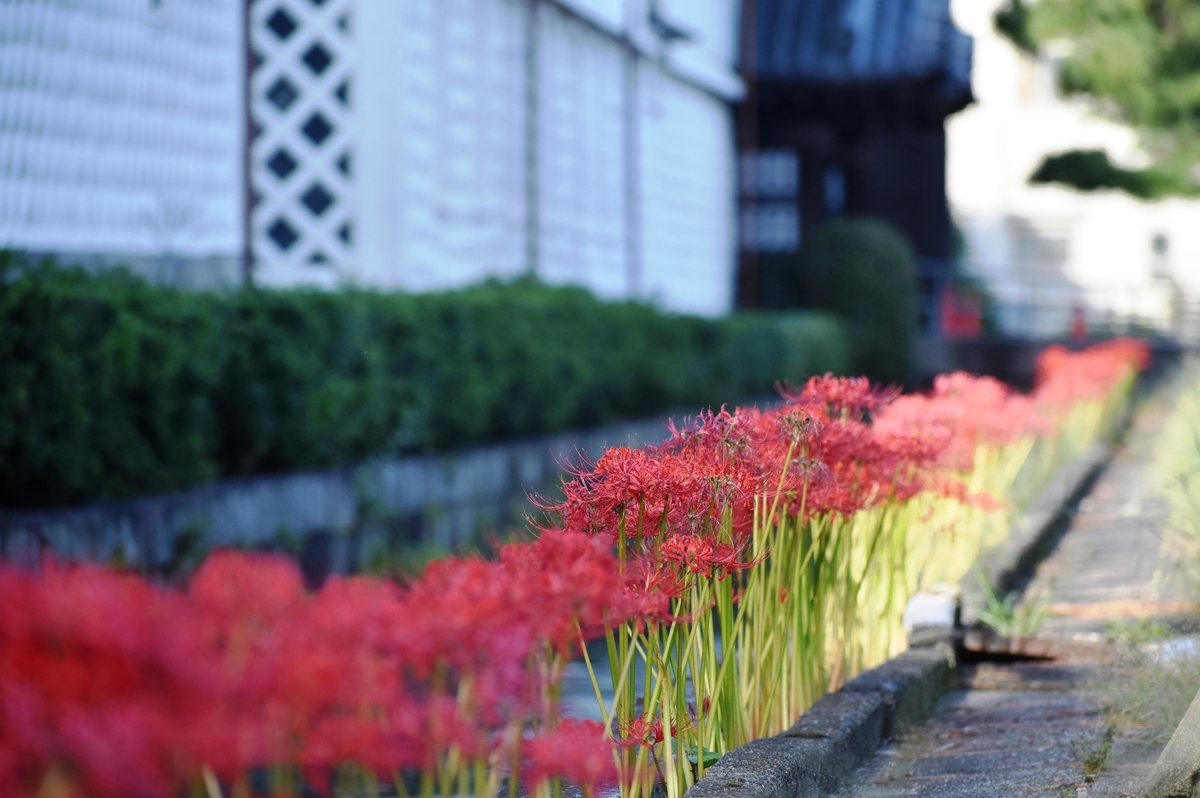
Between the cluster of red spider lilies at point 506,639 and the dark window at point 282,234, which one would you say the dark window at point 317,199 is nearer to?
the dark window at point 282,234

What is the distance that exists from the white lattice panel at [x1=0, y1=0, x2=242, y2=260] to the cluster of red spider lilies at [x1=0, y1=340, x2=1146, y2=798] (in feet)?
13.9

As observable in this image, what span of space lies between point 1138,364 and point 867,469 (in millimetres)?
13375

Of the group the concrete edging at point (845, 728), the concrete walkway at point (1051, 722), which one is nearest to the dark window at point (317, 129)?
the concrete walkway at point (1051, 722)

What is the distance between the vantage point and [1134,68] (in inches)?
600

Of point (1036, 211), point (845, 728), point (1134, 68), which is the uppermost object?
point (1134, 68)

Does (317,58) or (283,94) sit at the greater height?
(317,58)

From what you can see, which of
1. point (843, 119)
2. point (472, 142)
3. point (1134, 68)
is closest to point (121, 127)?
point (472, 142)

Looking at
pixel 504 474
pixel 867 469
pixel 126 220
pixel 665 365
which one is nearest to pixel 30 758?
pixel 867 469

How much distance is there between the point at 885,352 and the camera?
17812 millimetres

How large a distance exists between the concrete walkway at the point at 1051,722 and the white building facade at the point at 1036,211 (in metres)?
23.6

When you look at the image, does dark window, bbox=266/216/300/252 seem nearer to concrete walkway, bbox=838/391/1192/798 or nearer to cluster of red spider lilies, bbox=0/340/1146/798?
concrete walkway, bbox=838/391/1192/798

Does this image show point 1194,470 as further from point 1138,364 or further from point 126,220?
point 1138,364

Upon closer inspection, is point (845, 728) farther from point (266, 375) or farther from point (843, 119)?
point (843, 119)

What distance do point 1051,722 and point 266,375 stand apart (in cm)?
426
